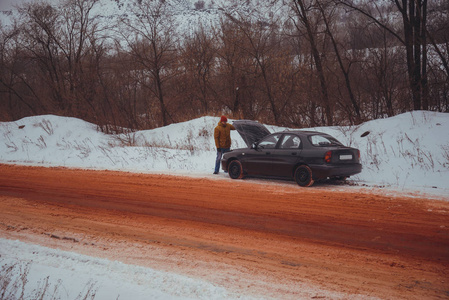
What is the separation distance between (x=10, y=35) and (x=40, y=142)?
21.0 meters

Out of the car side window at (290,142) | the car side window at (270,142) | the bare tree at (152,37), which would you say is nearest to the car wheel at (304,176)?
the car side window at (290,142)

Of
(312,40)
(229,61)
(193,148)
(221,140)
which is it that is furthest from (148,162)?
(229,61)

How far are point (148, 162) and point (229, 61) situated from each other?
494 inches

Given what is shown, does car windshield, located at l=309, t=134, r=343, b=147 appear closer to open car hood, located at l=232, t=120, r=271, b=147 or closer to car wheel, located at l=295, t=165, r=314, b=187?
car wheel, located at l=295, t=165, r=314, b=187

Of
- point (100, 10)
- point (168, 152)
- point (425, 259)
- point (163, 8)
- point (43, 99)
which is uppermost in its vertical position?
point (100, 10)

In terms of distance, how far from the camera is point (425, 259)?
4223mm

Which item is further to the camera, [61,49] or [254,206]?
[61,49]

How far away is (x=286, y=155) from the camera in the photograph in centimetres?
965

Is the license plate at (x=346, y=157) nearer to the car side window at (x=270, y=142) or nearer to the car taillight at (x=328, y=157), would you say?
the car taillight at (x=328, y=157)

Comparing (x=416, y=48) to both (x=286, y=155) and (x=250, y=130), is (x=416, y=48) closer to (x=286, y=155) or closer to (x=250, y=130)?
(x=250, y=130)

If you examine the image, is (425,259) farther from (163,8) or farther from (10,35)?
(10,35)

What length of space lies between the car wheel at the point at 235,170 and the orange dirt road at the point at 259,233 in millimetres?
1673

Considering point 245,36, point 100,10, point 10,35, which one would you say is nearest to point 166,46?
point 245,36

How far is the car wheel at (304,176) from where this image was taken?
29.8ft
